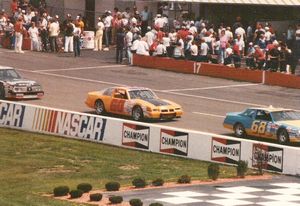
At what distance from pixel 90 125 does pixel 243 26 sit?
2297cm

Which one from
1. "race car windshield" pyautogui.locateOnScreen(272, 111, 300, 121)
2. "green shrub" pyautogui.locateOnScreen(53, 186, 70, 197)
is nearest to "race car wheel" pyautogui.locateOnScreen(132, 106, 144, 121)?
"race car windshield" pyautogui.locateOnScreen(272, 111, 300, 121)

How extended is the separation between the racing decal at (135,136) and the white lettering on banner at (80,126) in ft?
3.76

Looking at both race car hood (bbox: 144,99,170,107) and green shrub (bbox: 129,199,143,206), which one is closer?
green shrub (bbox: 129,199,143,206)

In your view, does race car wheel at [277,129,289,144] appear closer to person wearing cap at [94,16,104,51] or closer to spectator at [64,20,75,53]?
spectator at [64,20,75,53]

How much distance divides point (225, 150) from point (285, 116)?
4.31m

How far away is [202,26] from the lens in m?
55.7

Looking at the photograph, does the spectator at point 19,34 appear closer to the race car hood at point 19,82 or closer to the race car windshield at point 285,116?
the race car hood at point 19,82

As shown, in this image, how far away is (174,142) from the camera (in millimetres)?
36469

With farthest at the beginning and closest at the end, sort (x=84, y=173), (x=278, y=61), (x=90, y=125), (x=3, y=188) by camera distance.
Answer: (x=278, y=61), (x=90, y=125), (x=84, y=173), (x=3, y=188)

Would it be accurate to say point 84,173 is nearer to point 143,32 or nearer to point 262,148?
point 262,148

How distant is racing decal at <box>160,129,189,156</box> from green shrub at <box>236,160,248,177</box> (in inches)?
146

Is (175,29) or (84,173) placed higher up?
(175,29)

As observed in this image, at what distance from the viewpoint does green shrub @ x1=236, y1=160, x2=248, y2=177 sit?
32.4 m

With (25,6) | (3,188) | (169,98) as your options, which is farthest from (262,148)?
(25,6)
